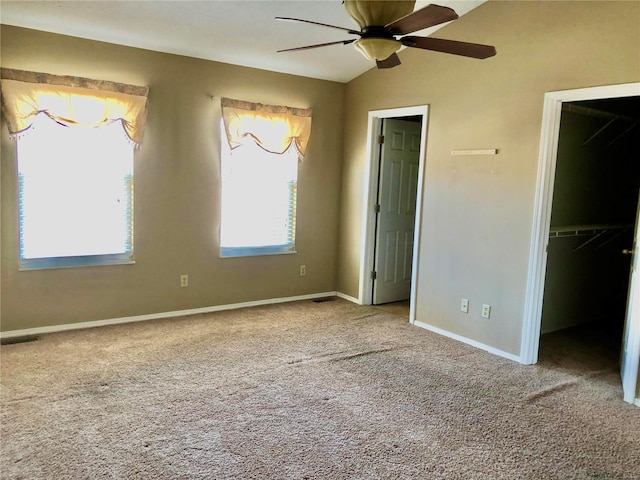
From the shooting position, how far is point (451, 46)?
2.37 meters

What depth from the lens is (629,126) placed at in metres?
4.80

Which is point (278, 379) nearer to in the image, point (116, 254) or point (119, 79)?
point (116, 254)

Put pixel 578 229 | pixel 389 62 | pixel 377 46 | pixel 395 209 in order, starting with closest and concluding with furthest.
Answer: pixel 377 46 → pixel 389 62 → pixel 578 229 → pixel 395 209

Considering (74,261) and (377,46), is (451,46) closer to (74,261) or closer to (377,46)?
(377,46)

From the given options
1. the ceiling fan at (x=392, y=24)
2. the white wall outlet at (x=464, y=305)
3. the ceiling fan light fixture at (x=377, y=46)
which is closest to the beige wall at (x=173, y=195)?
the white wall outlet at (x=464, y=305)

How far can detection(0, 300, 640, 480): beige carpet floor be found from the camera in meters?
2.39

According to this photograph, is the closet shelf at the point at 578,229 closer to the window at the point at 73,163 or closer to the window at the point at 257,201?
the window at the point at 257,201

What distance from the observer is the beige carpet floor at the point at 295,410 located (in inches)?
94.0

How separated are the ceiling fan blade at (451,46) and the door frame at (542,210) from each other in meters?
1.39

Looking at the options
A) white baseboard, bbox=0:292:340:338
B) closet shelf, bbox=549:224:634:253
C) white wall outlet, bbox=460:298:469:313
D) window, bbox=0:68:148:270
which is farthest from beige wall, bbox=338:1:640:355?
window, bbox=0:68:148:270

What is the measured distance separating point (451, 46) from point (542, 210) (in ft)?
5.94

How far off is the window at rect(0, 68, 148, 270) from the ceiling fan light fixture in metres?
2.58

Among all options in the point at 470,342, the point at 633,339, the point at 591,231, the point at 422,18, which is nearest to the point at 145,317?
the point at 470,342

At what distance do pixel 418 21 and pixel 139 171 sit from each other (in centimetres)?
304
